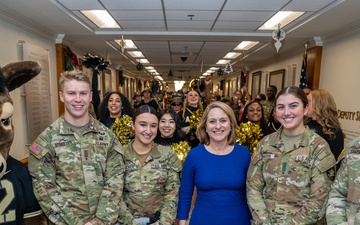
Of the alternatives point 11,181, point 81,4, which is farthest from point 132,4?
point 11,181

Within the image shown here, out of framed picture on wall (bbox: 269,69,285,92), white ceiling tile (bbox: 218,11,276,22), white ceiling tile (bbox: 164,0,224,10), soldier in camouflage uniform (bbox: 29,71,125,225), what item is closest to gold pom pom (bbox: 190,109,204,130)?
white ceiling tile (bbox: 164,0,224,10)

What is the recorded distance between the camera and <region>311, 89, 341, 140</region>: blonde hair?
80.1 inches

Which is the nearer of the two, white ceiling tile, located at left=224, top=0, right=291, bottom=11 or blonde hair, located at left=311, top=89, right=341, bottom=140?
blonde hair, located at left=311, top=89, right=341, bottom=140

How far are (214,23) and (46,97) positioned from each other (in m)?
3.58

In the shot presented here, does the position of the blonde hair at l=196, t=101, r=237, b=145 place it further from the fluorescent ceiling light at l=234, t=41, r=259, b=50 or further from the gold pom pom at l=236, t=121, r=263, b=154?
the fluorescent ceiling light at l=234, t=41, r=259, b=50

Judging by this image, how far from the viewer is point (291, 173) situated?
4.47ft

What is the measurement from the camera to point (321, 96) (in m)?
2.15

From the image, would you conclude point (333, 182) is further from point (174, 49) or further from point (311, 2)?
point (174, 49)

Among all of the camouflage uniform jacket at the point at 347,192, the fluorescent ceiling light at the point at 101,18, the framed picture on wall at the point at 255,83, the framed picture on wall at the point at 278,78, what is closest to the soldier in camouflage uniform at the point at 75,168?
the camouflage uniform jacket at the point at 347,192

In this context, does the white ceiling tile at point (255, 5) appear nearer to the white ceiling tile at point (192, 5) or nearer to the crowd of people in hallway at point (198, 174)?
the white ceiling tile at point (192, 5)

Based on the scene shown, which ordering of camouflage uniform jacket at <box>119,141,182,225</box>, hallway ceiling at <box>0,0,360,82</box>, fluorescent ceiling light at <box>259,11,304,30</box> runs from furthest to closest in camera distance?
fluorescent ceiling light at <box>259,11,304,30</box>, hallway ceiling at <box>0,0,360,82</box>, camouflage uniform jacket at <box>119,141,182,225</box>

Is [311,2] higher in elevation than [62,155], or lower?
higher

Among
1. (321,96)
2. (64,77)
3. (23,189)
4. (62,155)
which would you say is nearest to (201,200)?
(62,155)

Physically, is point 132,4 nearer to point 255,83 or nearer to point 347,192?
point 347,192
